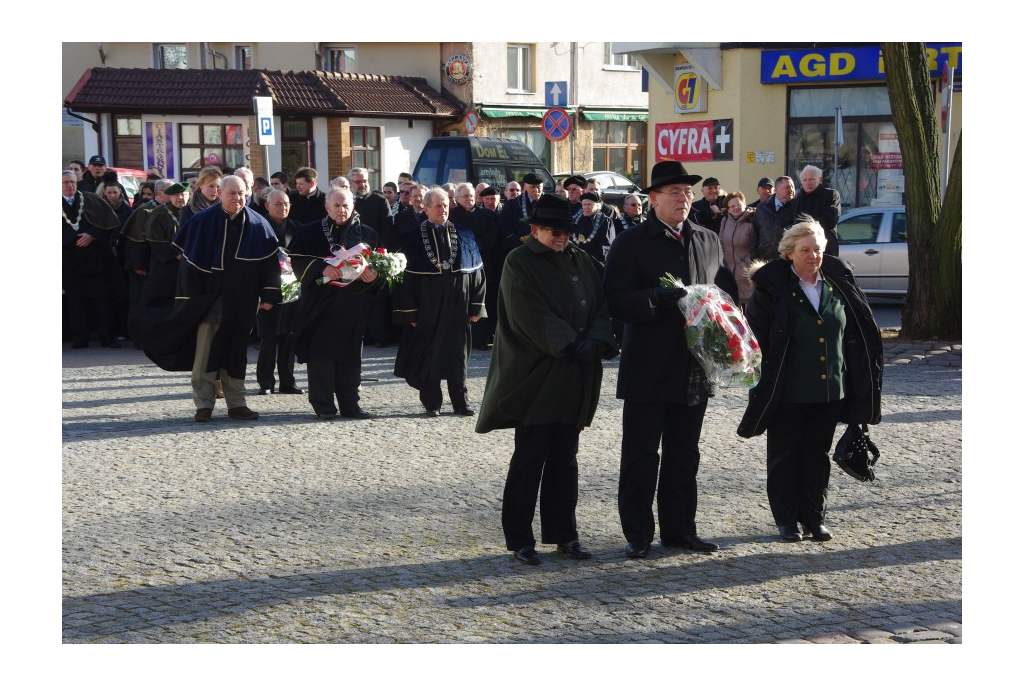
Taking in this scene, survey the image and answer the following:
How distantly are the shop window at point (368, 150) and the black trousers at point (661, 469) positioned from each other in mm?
34994

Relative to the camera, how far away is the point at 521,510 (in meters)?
6.71

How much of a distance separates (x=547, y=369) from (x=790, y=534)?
1.62m

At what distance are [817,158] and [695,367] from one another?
22.7 metres

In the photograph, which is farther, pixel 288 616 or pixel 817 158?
pixel 817 158

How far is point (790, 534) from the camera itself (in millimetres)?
7082

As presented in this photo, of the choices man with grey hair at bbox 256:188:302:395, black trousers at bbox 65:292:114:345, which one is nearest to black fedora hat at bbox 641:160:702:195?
man with grey hair at bbox 256:188:302:395

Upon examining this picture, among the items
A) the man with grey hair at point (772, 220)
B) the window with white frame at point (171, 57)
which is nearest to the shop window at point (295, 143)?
the window with white frame at point (171, 57)

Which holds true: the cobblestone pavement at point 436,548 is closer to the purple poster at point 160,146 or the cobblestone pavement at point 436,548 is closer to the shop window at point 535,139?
the purple poster at point 160,146

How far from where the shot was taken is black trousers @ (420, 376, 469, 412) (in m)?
11.1

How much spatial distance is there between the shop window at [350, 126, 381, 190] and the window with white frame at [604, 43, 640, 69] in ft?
26.8

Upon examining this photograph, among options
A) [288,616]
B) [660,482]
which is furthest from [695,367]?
[288,616]

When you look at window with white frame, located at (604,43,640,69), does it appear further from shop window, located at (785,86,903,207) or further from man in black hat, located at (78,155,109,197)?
man in black hat, located at (78,155,109,197)

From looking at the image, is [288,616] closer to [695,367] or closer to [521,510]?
[521,510]

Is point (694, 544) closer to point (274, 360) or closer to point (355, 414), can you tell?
point (355, 414)
